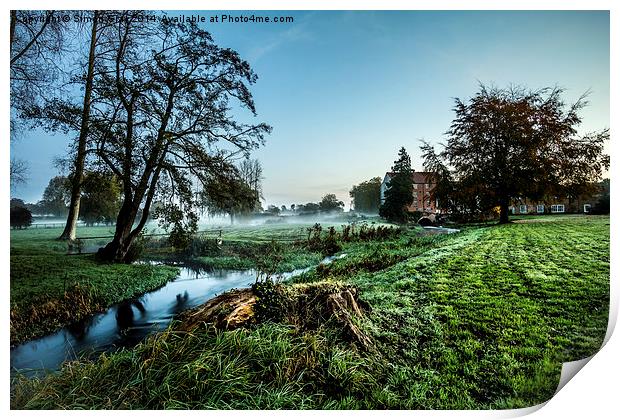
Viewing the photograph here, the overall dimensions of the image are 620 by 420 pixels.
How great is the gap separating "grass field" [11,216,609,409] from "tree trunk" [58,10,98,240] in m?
1.33

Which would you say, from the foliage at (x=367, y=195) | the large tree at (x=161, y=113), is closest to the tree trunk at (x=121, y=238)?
the large tree at (x=161, y=113)

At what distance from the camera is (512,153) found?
4.30 meters

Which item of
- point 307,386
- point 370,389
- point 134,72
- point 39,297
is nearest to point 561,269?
point 370,389

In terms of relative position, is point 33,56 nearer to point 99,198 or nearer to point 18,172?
point 18,172

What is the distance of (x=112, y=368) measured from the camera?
3.42 m

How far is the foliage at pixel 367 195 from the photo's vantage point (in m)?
4.25

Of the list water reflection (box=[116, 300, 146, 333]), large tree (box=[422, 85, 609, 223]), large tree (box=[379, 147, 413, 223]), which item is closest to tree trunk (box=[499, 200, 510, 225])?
large tree (box=[422, 85, 609, 223])

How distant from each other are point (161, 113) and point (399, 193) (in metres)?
2.57

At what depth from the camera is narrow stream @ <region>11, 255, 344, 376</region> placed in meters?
3.48

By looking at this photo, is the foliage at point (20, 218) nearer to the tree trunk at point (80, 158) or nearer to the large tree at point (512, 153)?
the tree trunk at point (80, 158)

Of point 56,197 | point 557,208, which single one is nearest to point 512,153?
point 557,208

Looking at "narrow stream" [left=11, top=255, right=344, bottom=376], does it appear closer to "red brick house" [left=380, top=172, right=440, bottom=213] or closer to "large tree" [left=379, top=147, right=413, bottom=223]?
"large tree" [left=379, top=147, right=413, bottom=223]

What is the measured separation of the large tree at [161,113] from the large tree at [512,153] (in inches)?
86.6

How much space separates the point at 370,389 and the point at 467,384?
862mm
